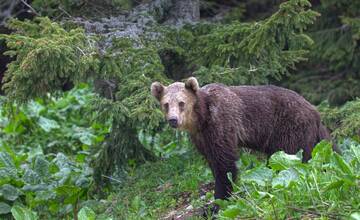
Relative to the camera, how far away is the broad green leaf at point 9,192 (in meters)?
8.80

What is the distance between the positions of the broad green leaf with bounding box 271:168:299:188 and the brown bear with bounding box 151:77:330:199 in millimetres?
1325

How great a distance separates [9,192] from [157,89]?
276cm

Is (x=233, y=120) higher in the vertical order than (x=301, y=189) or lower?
higher

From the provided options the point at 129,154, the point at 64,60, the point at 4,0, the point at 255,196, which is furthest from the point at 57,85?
the point at 255,196

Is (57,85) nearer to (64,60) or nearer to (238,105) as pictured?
(64,60)

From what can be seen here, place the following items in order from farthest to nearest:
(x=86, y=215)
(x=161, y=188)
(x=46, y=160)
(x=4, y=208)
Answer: (x=46, y=160) < (x=4, y=208) < (x=161, y=188) < (x=86, y=215)

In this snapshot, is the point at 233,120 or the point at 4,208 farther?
the point at 4,208

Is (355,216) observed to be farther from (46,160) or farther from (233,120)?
(46,160)

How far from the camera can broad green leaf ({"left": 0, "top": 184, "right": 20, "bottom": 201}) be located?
8.80 m

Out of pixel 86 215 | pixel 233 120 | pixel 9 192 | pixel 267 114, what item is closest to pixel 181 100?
pixel 233 120

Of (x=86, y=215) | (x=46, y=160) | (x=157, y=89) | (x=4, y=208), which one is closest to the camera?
(x=86, y=215)

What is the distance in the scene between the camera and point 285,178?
→ 17.8 ft

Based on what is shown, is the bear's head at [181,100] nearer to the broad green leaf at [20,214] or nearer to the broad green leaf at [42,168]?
the broad green leaf at [20,214]

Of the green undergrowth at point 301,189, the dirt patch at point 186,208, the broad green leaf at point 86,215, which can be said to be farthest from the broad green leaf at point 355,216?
the broad green leaf at point 86,215
